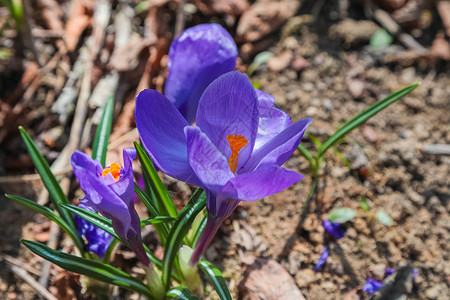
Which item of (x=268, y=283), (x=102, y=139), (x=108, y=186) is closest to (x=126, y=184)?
(x=108, y=186)

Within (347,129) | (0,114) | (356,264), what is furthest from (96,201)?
(0,114)

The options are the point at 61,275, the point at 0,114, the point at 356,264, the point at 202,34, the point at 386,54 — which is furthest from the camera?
the point at 386,54

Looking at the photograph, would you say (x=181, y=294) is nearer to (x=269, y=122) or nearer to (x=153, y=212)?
(x=153, y=212)

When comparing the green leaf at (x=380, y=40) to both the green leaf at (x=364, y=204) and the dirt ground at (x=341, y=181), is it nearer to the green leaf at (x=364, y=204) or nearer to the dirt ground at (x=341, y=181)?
the dirt ground at (x=341, y=181)

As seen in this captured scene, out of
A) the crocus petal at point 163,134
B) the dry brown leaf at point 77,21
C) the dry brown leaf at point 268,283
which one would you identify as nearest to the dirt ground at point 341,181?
the dry brown leaf at point 268,283

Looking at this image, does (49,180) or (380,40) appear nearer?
(49,180)

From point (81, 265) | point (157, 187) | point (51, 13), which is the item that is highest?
point (51, 13)

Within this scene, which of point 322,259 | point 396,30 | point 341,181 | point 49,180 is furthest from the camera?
point 396,30

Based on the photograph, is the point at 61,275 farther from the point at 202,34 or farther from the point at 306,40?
the point at 306,40
